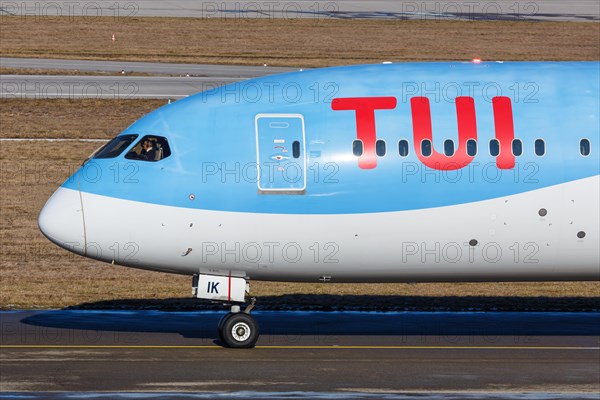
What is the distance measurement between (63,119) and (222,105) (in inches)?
1072

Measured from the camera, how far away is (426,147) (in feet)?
70.2

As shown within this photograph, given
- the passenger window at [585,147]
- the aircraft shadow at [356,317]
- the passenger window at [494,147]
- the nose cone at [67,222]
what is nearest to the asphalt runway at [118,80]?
the aircraft shadow at [356,317]

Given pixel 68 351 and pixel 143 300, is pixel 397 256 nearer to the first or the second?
pixel 68 351

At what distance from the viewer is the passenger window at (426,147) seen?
21367 millimetres

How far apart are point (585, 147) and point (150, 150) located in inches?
289

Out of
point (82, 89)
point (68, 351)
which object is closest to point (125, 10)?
point (82, 89)

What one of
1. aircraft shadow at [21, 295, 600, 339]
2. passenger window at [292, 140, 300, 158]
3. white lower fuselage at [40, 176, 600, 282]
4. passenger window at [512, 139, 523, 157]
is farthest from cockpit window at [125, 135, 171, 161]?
passenger window at [512, 139, 523, 157]

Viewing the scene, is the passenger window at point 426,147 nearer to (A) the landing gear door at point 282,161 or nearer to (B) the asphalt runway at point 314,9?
(A) the landing gear door at point 282,161

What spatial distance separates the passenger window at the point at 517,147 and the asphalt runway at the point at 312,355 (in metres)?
3.59

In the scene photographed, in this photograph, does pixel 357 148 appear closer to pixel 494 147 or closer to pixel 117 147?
pixel 494 147

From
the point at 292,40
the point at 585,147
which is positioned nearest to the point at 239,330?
the point at 585,147

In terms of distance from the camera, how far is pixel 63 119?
1891 inches

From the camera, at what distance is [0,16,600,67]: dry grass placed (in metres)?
63.9

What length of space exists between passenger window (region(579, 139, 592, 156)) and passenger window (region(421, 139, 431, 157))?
2574 millimetres
